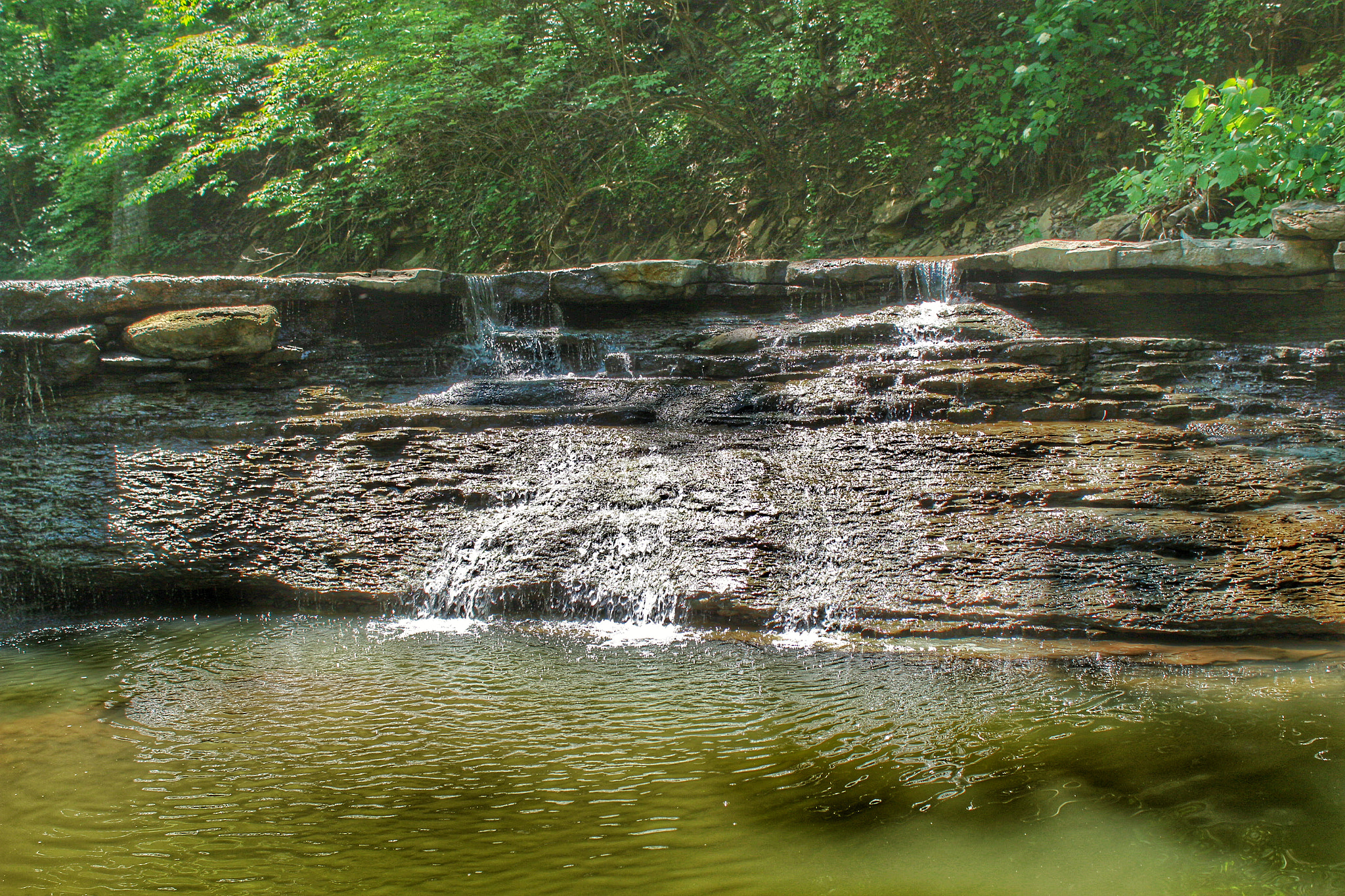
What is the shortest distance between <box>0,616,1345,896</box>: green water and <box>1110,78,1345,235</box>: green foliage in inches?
176

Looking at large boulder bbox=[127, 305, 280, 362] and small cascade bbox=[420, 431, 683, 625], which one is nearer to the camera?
small cascade bbox=[420, 431, 683, 625]

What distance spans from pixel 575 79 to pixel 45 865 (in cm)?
1132

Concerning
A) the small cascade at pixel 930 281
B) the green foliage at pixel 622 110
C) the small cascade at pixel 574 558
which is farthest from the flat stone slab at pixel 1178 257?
the small cascade at pixel 574 558

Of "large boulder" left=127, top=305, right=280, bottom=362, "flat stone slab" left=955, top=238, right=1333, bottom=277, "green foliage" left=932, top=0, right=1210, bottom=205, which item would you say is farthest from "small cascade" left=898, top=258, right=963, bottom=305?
"large boulder" left=127, top=305, right=280, bottom=362

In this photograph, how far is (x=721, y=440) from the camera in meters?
5.95

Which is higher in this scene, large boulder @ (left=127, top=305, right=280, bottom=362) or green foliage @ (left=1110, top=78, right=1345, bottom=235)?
green foliage @ (left=1110, top=78, right=1345, bottom=235)

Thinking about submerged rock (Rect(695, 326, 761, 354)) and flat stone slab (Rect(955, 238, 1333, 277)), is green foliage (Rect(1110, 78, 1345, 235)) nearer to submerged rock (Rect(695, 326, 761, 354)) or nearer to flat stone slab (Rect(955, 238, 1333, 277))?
flat stone slab (Rect(955, 238, 1333, 277))

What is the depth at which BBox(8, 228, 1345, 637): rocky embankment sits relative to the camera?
441 cm

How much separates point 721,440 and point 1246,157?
4.38 metres

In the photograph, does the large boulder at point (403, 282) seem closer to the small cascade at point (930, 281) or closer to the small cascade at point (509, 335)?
the small cascade at point (509, 335)

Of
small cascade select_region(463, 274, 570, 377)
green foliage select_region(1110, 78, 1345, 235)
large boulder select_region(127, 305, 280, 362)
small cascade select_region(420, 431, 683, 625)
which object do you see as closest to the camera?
small cascade select_region(420, 431, 683, 625)

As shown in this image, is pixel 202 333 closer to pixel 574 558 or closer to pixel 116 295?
pixel 116 295

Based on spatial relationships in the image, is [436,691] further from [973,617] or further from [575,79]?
[575,79]

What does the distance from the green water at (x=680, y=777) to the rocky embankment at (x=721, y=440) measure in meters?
0.68
